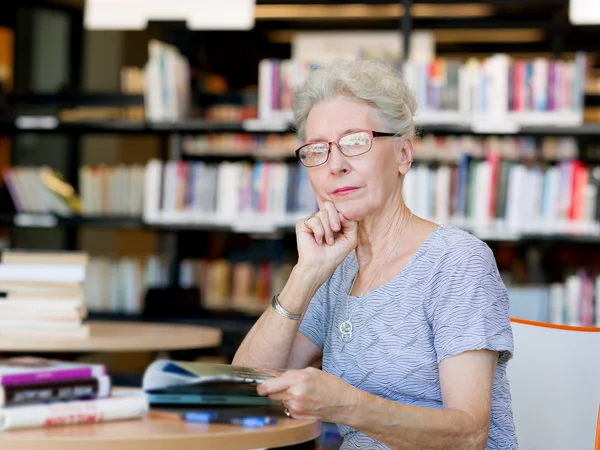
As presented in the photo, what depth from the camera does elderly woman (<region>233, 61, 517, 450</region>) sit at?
156 cm

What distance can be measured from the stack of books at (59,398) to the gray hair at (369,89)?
2.34 ft

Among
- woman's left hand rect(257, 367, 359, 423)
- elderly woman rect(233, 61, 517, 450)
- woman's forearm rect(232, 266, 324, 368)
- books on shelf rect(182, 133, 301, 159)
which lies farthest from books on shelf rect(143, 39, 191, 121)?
woman's left hand rect(257, 367, 359, 423)

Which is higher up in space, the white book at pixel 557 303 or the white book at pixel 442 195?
the white book at pixel 442 195

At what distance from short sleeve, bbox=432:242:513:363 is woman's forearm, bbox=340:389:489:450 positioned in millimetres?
137

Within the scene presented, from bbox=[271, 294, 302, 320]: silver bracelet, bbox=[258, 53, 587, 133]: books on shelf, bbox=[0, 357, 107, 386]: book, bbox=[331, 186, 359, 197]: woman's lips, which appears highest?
bbox=[258, 53, 587, 133]: books on shelf

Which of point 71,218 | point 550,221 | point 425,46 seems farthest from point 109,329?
point 425,46

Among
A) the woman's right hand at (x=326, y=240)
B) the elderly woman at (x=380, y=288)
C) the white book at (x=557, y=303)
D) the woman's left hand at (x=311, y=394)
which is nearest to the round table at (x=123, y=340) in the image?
the elderly woman at (x=380, y=288)

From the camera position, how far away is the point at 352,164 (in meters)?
1.77

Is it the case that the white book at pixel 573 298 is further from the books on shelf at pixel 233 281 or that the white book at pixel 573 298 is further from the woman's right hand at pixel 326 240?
the woman's right hand at pixel 326 240

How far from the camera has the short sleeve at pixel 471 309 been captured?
1541 millimetres

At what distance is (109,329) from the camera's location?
9.66ft

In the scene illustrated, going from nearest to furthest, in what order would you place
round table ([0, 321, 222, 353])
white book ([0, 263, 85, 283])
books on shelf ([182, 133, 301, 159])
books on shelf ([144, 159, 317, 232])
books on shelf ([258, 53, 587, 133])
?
1. white book ([0, 263, 85, 283])
2. round table ([0, 321, 222, 353])
3. books on shelf ([258, 53, 587, 133])
4. books on shelf ([144, 159, 317, 232])
5. books on shelf ([182, 133, 301, 159])

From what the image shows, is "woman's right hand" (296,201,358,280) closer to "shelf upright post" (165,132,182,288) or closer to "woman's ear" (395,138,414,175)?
"woman's ear" (395,138,414,175)

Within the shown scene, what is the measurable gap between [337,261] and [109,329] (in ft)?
4.49
